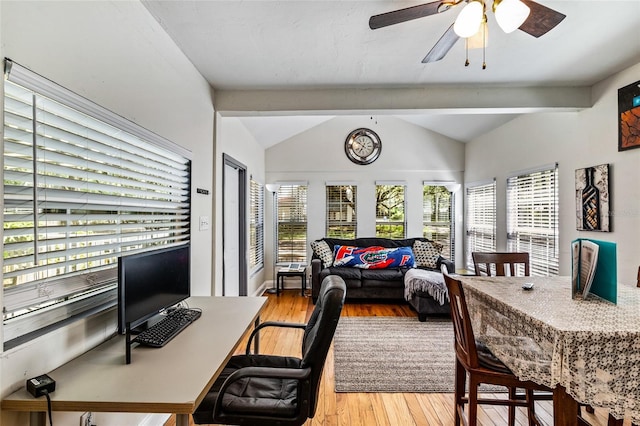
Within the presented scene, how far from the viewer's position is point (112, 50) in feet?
5.09

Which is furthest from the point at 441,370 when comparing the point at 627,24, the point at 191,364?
the point at 627,24

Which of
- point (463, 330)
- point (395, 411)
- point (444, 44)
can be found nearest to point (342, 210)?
point (395, 411)

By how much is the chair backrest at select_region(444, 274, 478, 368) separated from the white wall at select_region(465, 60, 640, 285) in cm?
193

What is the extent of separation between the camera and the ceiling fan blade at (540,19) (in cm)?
146

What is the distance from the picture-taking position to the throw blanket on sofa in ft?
12.6

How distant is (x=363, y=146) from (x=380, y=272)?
2.37m

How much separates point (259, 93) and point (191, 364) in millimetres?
2617

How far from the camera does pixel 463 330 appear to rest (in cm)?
162

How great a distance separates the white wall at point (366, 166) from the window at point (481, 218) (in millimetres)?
A: 306

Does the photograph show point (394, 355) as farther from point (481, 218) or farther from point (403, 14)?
point (481, 218)

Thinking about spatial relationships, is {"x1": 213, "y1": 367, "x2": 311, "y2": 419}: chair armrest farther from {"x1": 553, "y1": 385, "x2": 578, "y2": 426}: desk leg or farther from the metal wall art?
the metal wall art

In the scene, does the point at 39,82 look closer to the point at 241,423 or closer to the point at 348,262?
the point at 241,423

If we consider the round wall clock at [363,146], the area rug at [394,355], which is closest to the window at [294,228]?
the round wall clock at [363,146]

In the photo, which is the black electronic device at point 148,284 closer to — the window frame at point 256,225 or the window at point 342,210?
the window frame at point 256,225
